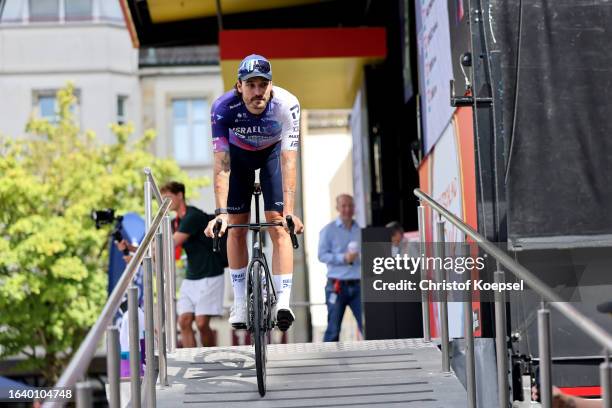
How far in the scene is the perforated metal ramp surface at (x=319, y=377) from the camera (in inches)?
269

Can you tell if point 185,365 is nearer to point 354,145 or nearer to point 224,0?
point 224,0

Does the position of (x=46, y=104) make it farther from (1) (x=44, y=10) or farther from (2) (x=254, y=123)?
(2) (x=254, y=123)

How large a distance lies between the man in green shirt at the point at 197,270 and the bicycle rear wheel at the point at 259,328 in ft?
12.1

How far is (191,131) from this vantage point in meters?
38.5

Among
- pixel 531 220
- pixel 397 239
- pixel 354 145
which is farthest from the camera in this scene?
pixel 354 145

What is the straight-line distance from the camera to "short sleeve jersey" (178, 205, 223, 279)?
1052cm

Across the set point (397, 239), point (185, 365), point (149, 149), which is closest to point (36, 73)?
point (149, 149)

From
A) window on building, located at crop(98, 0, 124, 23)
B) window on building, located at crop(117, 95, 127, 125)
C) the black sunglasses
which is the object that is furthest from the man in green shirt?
window on building, located at crop(98, 0, 124, 23)

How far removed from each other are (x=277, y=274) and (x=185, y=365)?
39.4 inches

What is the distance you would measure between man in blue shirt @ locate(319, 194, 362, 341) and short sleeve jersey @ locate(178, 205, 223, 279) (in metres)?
1.53

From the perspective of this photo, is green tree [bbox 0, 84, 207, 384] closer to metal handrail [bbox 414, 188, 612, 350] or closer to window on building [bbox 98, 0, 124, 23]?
window on building [bbox 98, 0, 124, 23]

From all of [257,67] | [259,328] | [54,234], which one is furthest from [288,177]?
[54,234]

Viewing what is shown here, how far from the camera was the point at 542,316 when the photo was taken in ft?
16.0

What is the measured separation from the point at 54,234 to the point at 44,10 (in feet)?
44.4
